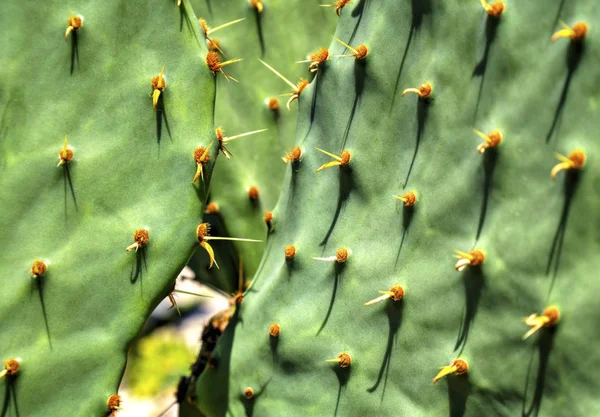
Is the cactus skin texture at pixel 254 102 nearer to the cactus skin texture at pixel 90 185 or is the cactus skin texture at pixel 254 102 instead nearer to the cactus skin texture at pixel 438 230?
the cactus skin texture at pixel 438 230

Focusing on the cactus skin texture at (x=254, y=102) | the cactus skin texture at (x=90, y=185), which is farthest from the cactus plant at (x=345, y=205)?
the cactus skin texture at (x=254, y=102)

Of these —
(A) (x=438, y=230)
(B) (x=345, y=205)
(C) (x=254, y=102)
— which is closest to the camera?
(A) (x=438, y=230)

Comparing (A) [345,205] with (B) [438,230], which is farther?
(A) [345,205]

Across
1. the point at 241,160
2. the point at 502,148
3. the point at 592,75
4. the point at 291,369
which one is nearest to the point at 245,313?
the point at 291,369

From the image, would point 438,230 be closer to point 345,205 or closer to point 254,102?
point 345,205

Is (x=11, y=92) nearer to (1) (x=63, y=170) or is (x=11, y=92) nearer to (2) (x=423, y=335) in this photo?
(1) (x=63, y=170)

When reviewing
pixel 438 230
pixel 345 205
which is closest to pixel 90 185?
pixel 345 205

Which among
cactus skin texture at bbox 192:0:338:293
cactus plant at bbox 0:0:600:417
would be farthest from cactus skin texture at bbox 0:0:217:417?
cactus skin texture at bbox 192:0:338:293
